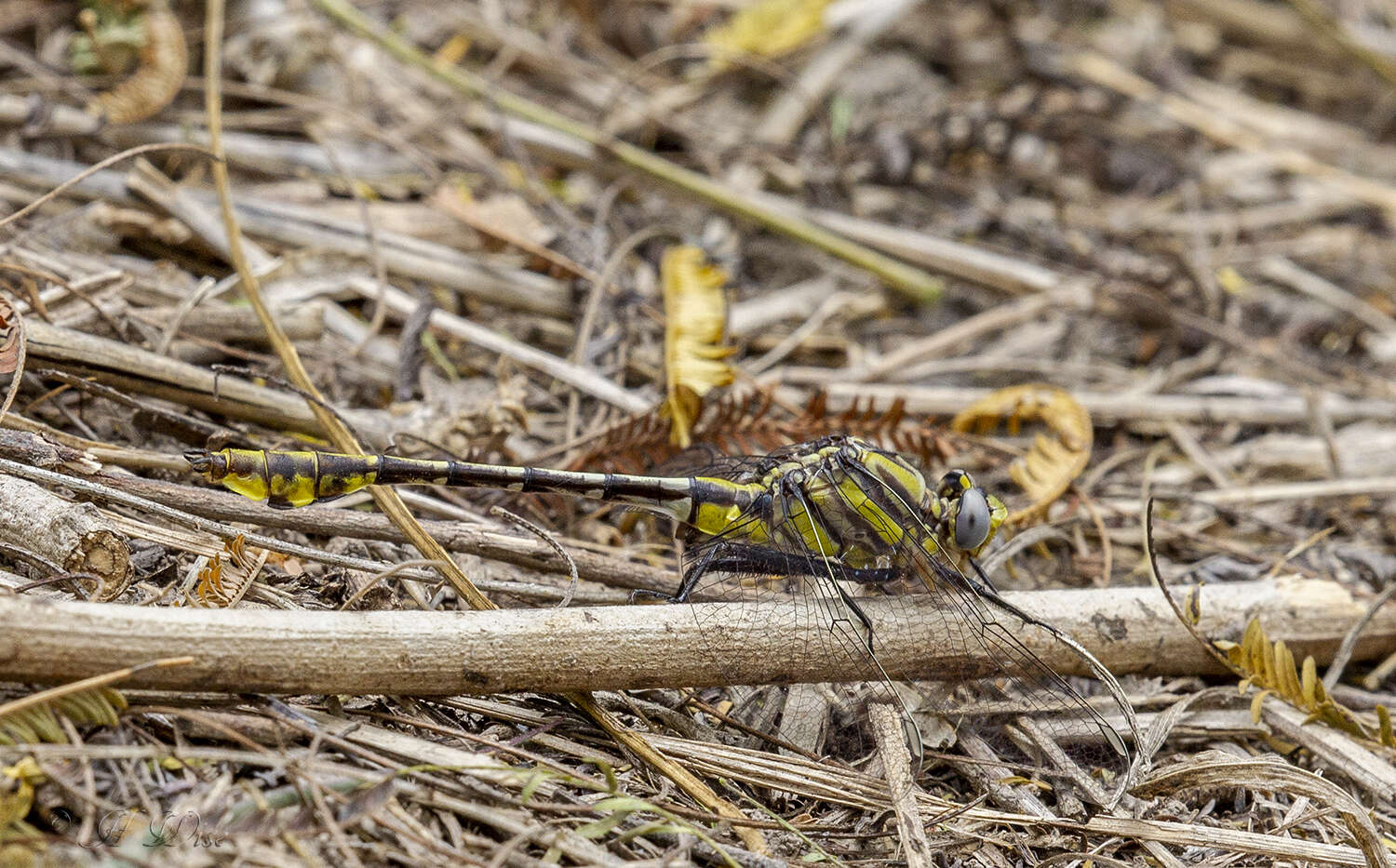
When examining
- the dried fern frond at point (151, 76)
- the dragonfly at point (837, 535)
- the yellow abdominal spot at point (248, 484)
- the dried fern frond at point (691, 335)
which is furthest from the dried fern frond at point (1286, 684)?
the dried fern frond at point (151, 76)

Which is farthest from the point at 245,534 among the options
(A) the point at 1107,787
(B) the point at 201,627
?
(A) the point at 1107,787

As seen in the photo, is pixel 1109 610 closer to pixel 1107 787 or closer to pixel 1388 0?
pixel 1107 787

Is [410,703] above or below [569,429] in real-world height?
below

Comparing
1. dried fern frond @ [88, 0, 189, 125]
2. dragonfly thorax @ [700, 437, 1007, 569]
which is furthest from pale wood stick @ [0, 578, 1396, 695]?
dried fern frond @ [88, 0, 189, 125]

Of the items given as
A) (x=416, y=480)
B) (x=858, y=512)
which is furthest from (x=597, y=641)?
(x=858, y=512)

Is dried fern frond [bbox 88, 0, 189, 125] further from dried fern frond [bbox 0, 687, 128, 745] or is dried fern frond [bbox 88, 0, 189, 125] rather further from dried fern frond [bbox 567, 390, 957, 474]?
dried fern frond [bbox 0, 687, 128, 745]

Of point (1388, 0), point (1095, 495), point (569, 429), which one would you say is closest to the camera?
point (569, 429)
